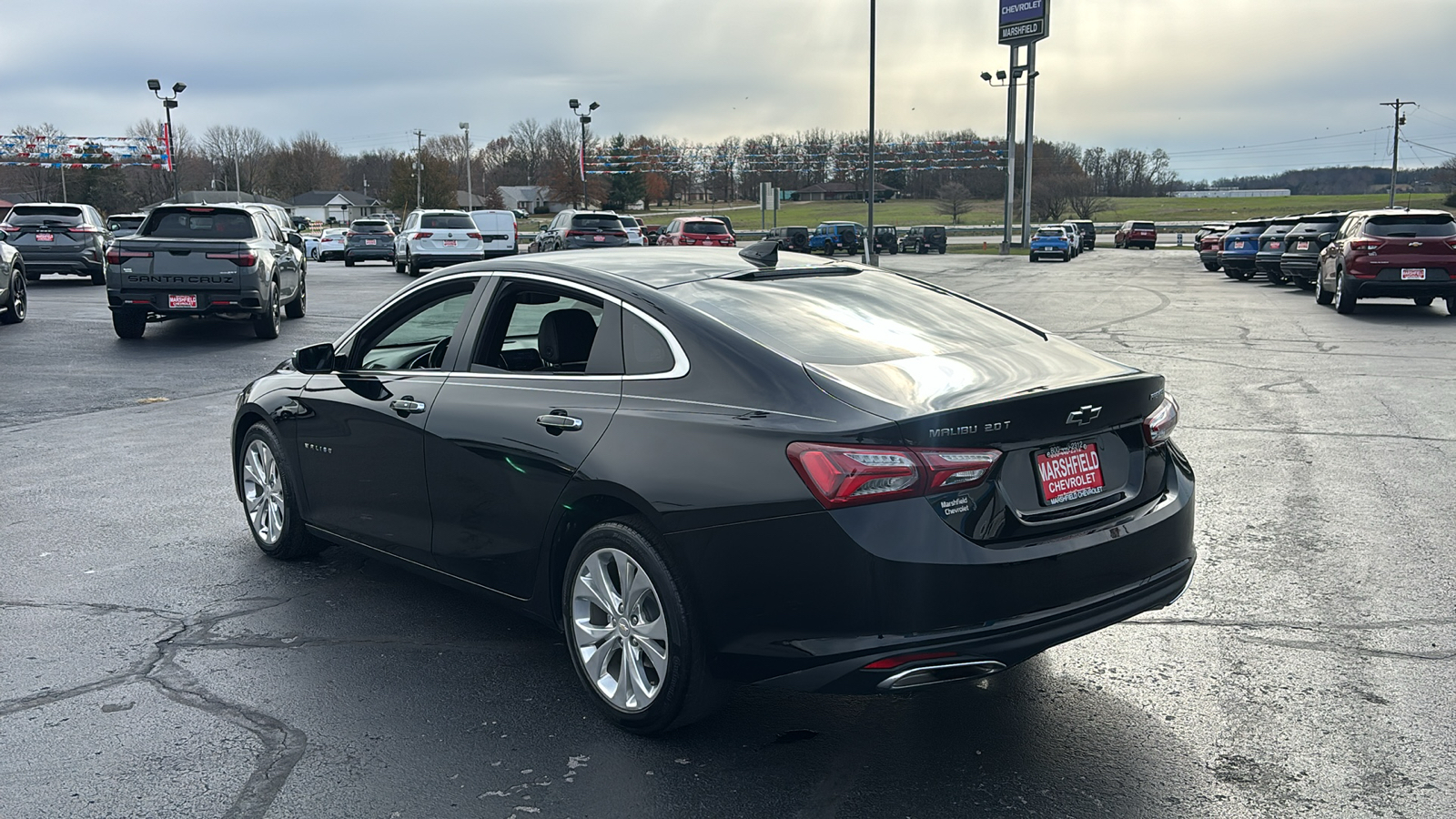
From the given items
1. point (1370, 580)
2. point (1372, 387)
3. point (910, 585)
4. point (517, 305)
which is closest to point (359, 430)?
point (517, 305)

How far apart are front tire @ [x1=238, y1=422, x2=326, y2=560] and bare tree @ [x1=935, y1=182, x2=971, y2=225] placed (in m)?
114

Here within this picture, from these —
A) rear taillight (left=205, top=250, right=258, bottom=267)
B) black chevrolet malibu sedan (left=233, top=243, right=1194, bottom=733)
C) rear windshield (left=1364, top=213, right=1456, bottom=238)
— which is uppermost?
rear windshield (left=1364, top=213, right=1456, bottom=238)

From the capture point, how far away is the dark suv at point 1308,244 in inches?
1001

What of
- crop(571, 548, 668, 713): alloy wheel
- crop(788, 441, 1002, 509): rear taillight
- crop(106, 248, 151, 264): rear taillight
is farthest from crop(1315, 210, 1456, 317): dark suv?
crop(571, 548, 668, 713): alloy wheel

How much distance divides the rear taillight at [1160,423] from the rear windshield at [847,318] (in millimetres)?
565

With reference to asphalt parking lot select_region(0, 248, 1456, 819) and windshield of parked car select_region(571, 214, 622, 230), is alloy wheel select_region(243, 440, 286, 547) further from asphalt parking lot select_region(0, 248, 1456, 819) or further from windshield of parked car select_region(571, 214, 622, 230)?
windshield of parked car select_region(571, 214, 622, 230)

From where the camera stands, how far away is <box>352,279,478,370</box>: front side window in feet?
16.1

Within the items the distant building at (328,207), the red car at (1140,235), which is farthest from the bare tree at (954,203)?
the distant building at (328,207)

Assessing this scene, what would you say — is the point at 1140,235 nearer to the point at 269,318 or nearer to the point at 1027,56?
the point at 1027,56

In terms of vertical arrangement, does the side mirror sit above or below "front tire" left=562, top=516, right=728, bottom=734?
above

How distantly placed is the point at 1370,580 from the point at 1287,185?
19895cm

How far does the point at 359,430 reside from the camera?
5078 mm

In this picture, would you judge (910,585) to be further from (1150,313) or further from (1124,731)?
(1150,313)

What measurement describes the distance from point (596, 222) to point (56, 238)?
553 inches
